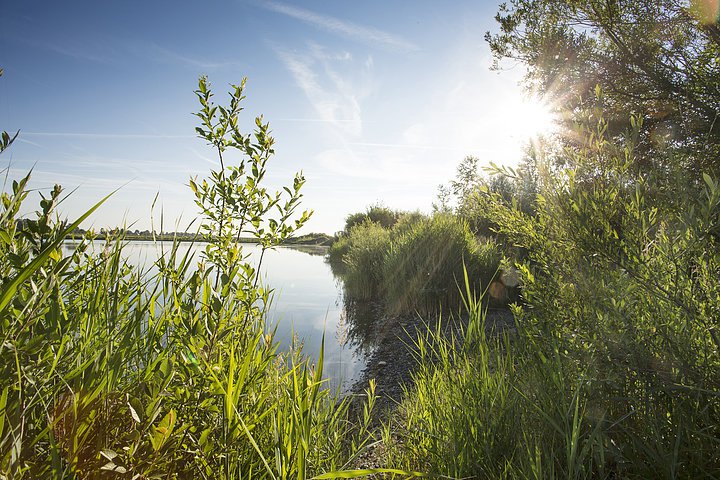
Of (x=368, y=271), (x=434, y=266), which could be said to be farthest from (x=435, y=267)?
(x=368, y=271)

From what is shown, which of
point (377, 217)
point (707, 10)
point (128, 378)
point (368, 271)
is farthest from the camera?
point (377, 217)

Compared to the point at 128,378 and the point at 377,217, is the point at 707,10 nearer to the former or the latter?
the point at 128,378

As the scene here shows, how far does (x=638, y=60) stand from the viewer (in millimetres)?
6715

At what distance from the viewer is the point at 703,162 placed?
20.4ft

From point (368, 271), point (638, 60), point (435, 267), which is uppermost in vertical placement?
point (638, 60)

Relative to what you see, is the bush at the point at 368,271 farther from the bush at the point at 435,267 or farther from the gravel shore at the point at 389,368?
the gravel shore at the point at 389,368

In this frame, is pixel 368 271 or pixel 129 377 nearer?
pixel 129 377

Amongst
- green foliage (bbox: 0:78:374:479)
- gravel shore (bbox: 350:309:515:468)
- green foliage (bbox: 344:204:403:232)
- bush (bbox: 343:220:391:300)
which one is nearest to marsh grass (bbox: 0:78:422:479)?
green foliage (bbox: 0:78:374:479)

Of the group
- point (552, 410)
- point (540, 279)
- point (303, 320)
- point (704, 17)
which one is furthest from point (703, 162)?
point (303, 320)

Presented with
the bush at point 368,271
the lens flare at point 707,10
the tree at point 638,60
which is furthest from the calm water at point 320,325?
the lens flare at point 707,10

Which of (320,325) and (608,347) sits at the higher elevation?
(608,347)

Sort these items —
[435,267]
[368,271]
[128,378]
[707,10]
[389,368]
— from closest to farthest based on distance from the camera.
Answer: [128,378] → [389,368] → [707,10] → [435,267] → [368,271]

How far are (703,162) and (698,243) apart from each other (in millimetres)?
6193

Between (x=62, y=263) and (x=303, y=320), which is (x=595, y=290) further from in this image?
(x=303, y=320)
